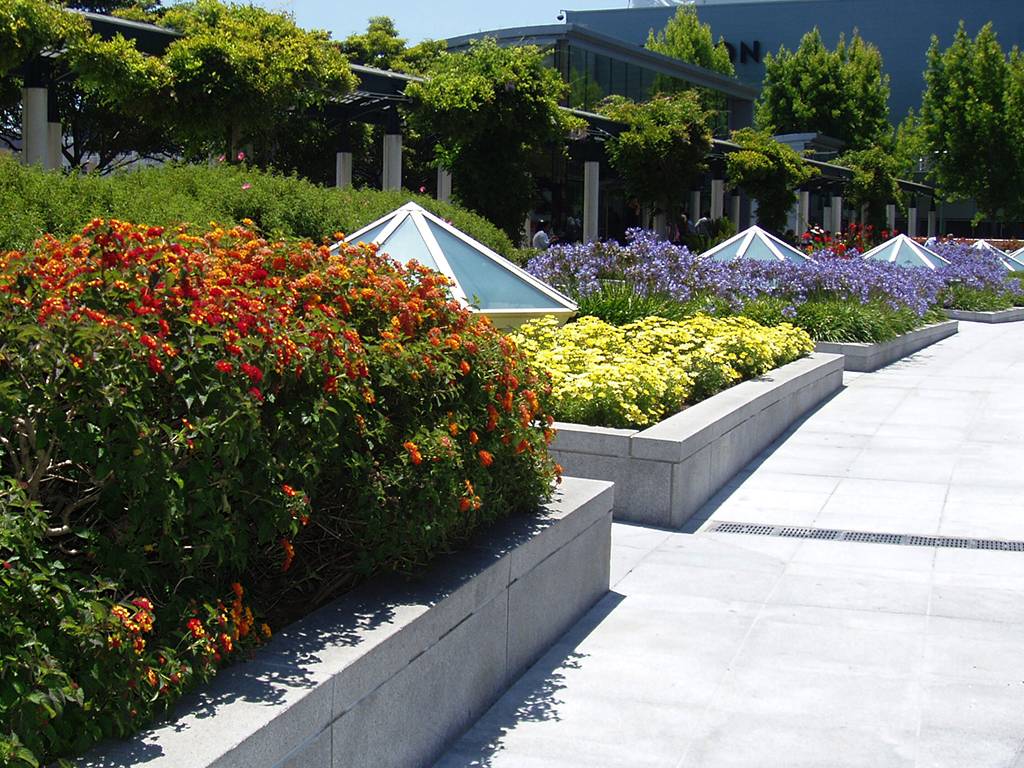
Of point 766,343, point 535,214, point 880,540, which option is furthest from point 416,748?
point 535,214

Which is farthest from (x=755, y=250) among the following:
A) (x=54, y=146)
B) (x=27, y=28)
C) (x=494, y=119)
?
(x=54, y=146)

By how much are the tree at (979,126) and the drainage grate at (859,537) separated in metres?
42.3

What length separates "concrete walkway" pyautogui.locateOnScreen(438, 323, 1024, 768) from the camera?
4098 millimetres

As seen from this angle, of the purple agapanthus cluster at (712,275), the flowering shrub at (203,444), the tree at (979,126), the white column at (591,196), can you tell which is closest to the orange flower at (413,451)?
the flowering shrub at (203,444)

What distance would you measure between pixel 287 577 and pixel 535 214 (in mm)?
34312

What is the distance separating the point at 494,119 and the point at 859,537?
13.7m

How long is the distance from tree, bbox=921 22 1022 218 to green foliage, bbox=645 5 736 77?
16735mm

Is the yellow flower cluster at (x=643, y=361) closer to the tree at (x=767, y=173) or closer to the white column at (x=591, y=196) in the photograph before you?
the white column at (x=591, y=196)

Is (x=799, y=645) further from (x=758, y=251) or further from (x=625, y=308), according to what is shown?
(x=758, y=251)

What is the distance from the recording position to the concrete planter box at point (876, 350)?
14242 mm

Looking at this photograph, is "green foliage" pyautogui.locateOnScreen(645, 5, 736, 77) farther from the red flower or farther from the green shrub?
the red flower

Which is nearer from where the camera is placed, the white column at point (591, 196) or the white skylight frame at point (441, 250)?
A: the white skylight frame at point (441, 250)

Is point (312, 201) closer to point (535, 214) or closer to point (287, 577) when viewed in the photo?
point (287, 577)

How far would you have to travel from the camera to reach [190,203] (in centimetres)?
1134
